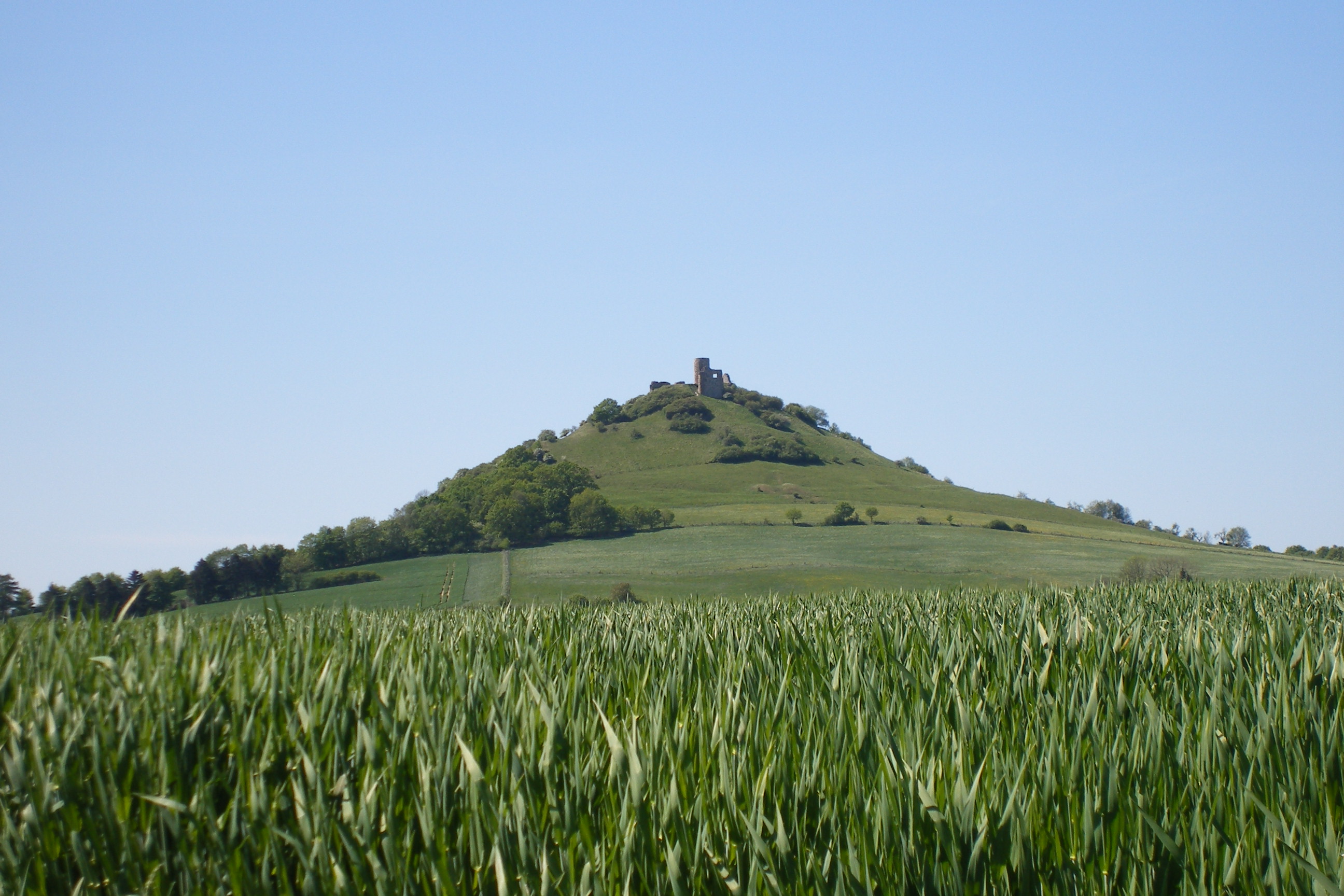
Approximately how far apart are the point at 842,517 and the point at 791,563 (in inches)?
927

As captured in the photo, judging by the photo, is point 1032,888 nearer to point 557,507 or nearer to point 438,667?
point 438,667

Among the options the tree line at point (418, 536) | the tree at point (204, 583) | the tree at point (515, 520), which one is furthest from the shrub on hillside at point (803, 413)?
the tree at point (204, 583)

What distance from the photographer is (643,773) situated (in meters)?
2.18

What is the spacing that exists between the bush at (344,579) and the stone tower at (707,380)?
382 ft

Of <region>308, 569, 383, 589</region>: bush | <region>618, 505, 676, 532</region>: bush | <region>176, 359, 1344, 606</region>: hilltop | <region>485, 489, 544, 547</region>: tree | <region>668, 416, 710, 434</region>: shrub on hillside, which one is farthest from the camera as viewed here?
<region>668, 416, 710, 434</region>: shrub on hillside

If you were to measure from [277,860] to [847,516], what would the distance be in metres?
67.9

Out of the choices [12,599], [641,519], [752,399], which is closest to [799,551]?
[641,519]

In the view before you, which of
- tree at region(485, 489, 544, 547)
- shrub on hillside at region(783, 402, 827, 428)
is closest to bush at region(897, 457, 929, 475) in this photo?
shrub on hillside at region(783, 402, 827, 428)

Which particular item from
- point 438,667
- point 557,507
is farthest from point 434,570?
point 438,667

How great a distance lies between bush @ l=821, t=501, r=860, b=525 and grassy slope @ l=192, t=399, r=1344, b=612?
60.5 inches

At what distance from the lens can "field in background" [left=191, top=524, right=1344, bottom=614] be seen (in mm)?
37125

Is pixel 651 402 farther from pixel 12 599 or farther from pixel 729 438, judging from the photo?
pixel 12 599

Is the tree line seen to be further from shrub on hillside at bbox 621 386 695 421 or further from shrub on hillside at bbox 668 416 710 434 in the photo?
shrub on hillside at bbox 621 386 695 421

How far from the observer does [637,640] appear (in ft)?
15.1
